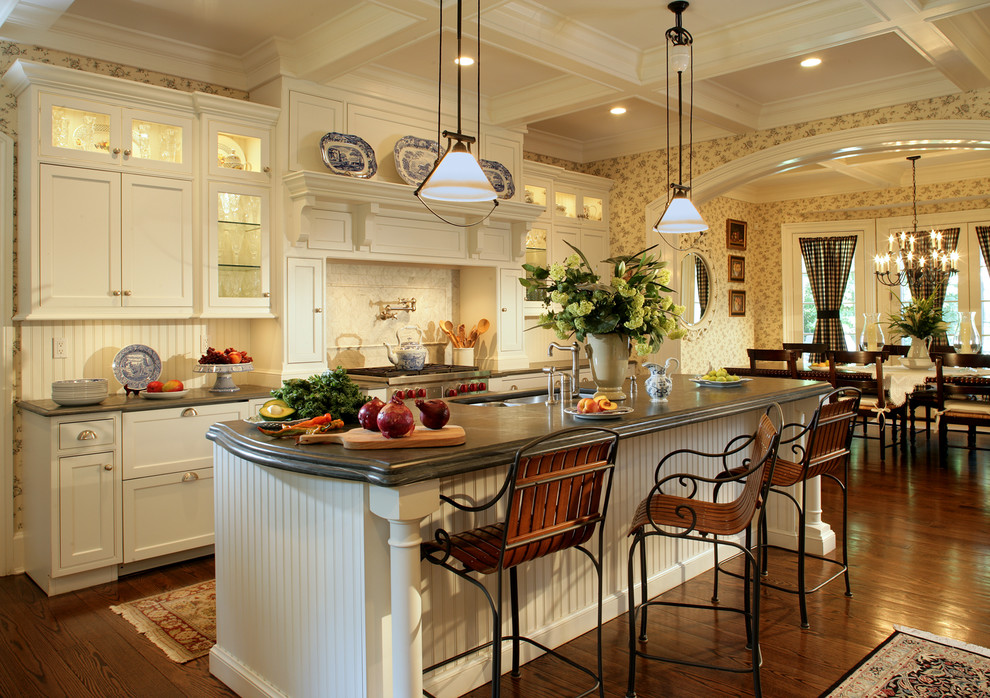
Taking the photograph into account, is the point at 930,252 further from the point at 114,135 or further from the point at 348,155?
the point at 114,135

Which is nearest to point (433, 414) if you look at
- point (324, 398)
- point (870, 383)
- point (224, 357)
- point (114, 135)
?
point (324, 398)

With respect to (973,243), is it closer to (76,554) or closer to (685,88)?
(685,88)

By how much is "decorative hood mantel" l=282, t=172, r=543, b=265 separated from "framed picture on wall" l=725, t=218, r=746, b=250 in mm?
3788

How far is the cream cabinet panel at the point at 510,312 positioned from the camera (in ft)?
19.0

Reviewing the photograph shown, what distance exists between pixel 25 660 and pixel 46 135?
250 cm

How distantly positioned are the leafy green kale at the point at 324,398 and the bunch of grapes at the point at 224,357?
1.89 m

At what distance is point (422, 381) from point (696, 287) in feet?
14.6

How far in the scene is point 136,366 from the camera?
4059 millimetres

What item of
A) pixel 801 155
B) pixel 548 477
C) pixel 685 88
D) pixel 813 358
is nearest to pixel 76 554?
pixel 548 477

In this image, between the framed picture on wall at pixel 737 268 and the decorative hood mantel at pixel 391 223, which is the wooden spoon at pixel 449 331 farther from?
the framed picture on wall at pixel 737 268

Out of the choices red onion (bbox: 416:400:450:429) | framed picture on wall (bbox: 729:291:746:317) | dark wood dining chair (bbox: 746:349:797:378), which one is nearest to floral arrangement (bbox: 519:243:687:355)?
red onion (bbox: 416:400:450:429)

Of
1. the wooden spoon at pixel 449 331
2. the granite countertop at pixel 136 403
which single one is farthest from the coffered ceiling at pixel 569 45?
the granite countertop at pixel 136 403

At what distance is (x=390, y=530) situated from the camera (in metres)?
1.96

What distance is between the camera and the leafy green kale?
2.47m
